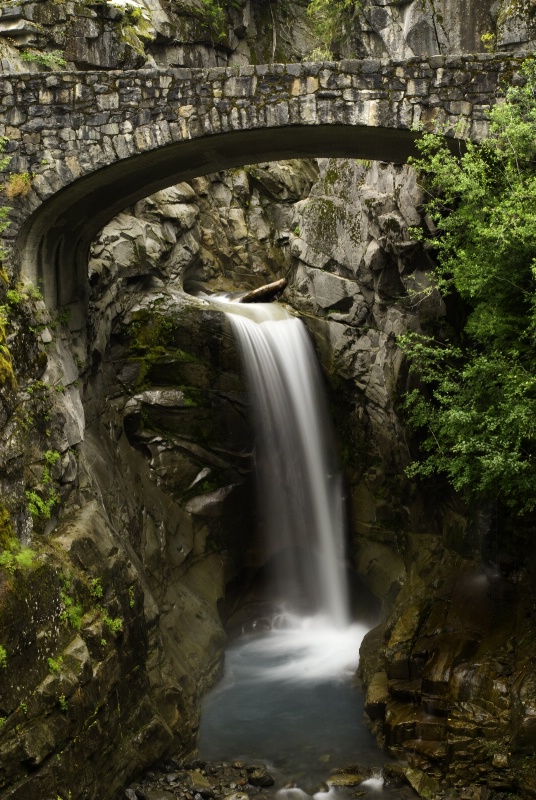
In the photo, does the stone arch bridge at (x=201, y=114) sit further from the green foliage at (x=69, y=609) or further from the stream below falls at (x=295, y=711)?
the stream below falls at (x=295, y=711)

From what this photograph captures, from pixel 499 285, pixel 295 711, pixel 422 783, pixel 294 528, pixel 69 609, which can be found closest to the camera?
pixel 69 609

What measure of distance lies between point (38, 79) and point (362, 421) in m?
10.2

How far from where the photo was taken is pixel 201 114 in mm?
12352

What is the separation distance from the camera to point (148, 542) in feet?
52.5

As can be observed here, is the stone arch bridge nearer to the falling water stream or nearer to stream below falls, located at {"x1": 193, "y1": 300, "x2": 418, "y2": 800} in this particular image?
the falling water stream

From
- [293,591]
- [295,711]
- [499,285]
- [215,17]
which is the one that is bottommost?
[295,711]

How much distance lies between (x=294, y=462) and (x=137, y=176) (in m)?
8.00

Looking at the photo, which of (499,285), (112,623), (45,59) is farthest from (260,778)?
(45,59)

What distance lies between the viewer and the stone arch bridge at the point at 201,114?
1193 cm

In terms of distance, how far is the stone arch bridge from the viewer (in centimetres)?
1193

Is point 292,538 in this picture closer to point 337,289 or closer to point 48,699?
point 337,289

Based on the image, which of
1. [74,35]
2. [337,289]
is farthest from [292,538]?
[74,35]

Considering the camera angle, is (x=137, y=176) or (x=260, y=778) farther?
(x=137, y=176)

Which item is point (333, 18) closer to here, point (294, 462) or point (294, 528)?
point (294, 462)
